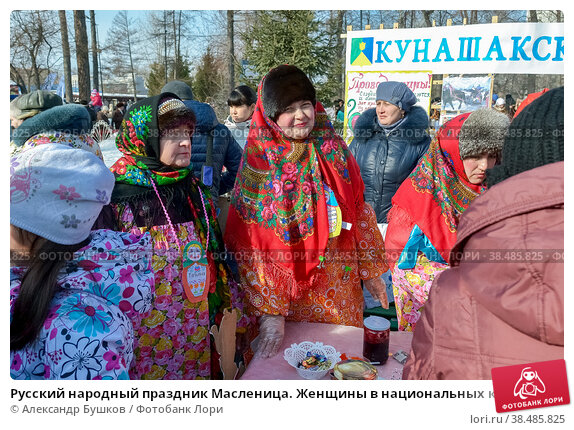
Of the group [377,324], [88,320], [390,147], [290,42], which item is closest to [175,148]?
[88,320]

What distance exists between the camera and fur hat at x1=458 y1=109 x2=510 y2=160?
6.16 ft

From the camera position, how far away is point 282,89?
1.85m

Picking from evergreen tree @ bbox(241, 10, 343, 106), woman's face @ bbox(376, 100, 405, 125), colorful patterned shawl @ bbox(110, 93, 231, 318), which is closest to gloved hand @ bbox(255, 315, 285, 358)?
colorful patterned shawl @ bbox(110, 93, 231, 318)

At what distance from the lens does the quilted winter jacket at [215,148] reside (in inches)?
126

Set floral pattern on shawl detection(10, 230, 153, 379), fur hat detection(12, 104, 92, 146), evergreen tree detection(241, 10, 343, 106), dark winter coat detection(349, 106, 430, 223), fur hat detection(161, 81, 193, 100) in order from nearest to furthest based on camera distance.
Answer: floral pattern on shawl detection(10, 230, 153, 379) < fur hat detection(12, 104, 92, 146) < dark winter coat detection(349, 106, 430, 223) < fur hat detection(161, 81, 193, 100) < evergreen tree detection(241, 10, 343, 106)

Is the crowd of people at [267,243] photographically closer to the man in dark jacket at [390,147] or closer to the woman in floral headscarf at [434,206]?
the woman in floral headscarf at [434,206]

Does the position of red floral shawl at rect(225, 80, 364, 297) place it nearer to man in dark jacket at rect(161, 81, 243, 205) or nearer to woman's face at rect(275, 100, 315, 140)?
woman's face at rect(275, 100, 315, 140)

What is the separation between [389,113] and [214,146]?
1.54m

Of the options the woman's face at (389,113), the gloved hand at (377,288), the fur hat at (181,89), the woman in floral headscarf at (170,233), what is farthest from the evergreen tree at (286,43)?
the gloved hand at (377,288)

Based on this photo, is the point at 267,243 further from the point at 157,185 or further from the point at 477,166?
the point at 477,166

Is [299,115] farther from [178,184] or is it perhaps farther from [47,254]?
[47,254]

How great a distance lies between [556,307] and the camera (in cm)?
75

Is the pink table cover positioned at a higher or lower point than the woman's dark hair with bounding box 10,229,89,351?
lower

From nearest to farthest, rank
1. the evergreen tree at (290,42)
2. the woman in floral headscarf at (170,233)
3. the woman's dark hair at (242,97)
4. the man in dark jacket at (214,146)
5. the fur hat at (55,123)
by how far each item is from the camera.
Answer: the woman in floral headscarf at (170,233) → the fur hat at (55,123) → the man in dark jacket at (214,146) → the evergreen tree at (290,42) → the woman's dark hair at (242,97)
